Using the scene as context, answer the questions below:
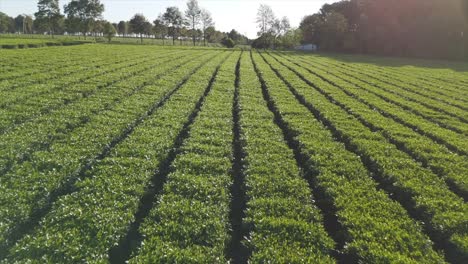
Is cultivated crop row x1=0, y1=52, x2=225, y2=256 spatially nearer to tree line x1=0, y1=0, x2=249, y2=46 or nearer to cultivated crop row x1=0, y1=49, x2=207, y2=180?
cultivated crop row x1=0, y1=49, x2=207, y2=180

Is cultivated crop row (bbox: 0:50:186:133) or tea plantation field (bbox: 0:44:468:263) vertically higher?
cultivated crop row (bbox: 0:50:186:133)

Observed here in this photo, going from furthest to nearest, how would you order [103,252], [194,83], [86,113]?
1. [194,83]
2. [86,113]
3. [103,252]

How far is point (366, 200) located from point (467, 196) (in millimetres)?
3817

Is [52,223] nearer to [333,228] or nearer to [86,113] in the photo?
[333,228]

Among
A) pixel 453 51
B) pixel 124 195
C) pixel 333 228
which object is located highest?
pixel 453 51

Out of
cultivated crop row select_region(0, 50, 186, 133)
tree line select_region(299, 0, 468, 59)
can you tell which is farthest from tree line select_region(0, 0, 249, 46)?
cultivated crop row select_region(0, 50, 186, 133)

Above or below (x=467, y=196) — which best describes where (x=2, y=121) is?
above

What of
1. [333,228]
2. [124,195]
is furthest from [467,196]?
[124,195]

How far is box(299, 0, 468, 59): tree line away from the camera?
86.2 meters

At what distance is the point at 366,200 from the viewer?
32.2 ft

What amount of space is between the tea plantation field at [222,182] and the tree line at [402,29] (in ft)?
266

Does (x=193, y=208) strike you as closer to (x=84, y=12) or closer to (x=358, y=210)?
(x=358, y=210)

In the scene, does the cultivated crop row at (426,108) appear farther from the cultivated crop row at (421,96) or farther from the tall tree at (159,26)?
the tall tree at (159,26)

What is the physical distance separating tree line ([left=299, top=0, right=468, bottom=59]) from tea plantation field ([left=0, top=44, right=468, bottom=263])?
266ft
